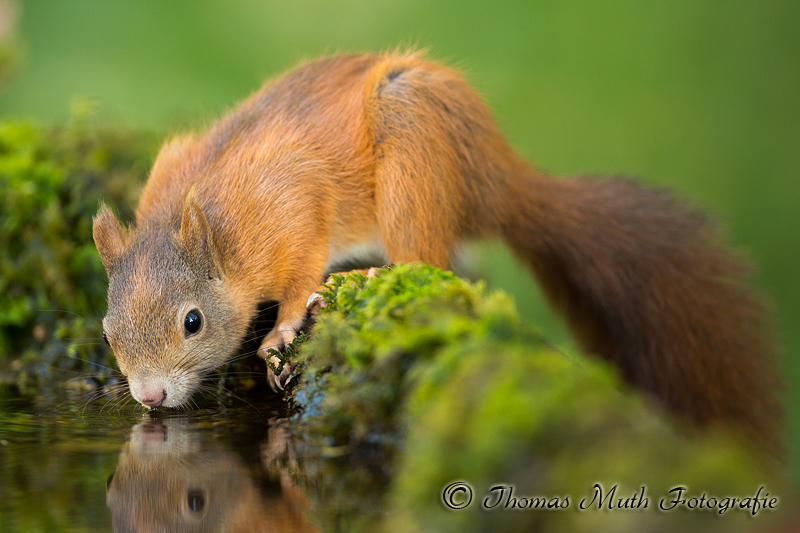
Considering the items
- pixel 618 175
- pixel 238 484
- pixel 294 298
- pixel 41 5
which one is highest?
pixel 41 5

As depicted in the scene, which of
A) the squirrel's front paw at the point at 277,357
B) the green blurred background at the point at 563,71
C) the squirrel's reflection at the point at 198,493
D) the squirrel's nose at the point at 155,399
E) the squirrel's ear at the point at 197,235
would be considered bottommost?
the squirrel's reflection at the point at 198,493

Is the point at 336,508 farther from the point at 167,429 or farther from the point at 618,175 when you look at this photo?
the point at 618,175

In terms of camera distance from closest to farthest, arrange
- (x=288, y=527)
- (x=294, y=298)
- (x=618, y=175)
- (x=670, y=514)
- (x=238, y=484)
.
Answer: (x=670, y=514)
(x=288, y=527)
(x=238, y=484)
(x=294, y=298)
(x=618, y=175)

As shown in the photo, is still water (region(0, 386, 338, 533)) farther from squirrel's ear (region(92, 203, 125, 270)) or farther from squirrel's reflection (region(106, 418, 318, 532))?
squirrel's ear (region(92, 203, 125, 270))

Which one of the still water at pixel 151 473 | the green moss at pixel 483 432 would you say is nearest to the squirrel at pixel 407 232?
the still water at pixel 151 473

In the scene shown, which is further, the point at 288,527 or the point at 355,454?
the point at 355,454

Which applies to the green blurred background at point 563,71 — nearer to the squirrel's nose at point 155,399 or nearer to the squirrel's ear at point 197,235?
the squirrel's ear at point 197,235

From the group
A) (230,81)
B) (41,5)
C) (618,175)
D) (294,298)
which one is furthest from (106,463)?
(41,5)
